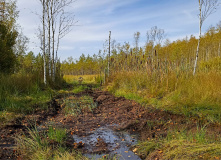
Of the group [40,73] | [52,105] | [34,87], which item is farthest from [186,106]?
[40,73]

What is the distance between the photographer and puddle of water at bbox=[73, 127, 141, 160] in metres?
2.84

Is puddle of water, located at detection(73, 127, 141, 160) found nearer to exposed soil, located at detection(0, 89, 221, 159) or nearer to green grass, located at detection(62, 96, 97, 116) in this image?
exposed soil, located at detection(0, 89, 221, 159)

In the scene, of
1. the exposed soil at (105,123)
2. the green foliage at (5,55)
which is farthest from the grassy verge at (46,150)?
the green foliage at (5,55)

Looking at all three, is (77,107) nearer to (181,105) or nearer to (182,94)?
(181,105)

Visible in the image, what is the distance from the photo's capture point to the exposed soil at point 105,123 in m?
3.18

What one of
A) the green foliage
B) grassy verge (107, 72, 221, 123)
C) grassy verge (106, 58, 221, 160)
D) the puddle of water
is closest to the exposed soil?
the puddle of water

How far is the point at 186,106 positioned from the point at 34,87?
5889mm

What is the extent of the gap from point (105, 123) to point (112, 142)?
1099 mm

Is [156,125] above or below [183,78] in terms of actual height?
below

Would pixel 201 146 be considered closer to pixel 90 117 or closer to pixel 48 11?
pixel 90 117

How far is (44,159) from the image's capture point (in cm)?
249

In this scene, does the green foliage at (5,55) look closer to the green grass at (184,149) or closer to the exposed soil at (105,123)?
the exposed soil at (105,123)

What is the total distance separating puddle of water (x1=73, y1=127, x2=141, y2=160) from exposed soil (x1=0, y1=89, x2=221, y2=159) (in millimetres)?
74

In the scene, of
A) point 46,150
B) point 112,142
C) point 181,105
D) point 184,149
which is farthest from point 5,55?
point 184,149
